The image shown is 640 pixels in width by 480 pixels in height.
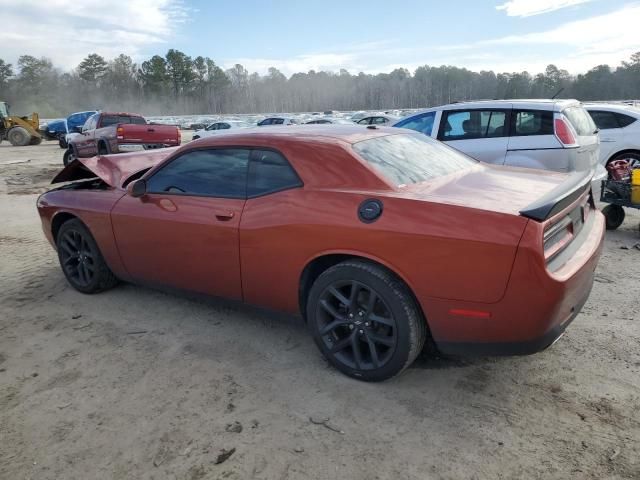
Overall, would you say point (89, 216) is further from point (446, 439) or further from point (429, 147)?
point (446, 439)

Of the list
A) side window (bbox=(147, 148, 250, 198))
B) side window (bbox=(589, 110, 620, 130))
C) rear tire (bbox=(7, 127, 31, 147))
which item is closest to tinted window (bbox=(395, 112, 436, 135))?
side window (bbox=(589, 110, 620, 130))

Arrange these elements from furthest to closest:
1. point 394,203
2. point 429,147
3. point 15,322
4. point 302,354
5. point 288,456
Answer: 1. point 15,322
2. point 429,147
3. point 302,354
4. point 394,203
5. point 288,456

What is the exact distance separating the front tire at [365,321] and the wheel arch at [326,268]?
2cm

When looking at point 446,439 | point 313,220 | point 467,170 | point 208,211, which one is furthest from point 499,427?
point 208,211

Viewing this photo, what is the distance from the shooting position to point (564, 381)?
278cm

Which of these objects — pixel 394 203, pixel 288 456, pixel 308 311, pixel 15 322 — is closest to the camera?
pixel 288 456

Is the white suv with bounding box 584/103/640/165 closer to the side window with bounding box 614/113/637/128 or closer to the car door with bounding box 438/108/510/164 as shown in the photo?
the side window with bounding box 614/113/637/128

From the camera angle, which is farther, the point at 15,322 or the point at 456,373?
the point at 15,322

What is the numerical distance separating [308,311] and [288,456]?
92cm

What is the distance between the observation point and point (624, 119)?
8227 mm

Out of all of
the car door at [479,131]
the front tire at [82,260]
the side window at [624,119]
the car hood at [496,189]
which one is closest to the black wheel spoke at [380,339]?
the car hood at [496,189]

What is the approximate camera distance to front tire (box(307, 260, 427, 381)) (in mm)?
2607

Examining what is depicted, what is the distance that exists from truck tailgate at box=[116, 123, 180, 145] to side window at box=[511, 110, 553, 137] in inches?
418

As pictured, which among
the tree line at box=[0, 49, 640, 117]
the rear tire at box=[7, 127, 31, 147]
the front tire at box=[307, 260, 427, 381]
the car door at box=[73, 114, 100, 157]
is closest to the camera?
the front tire at box=[307, 260, 427, 381]
